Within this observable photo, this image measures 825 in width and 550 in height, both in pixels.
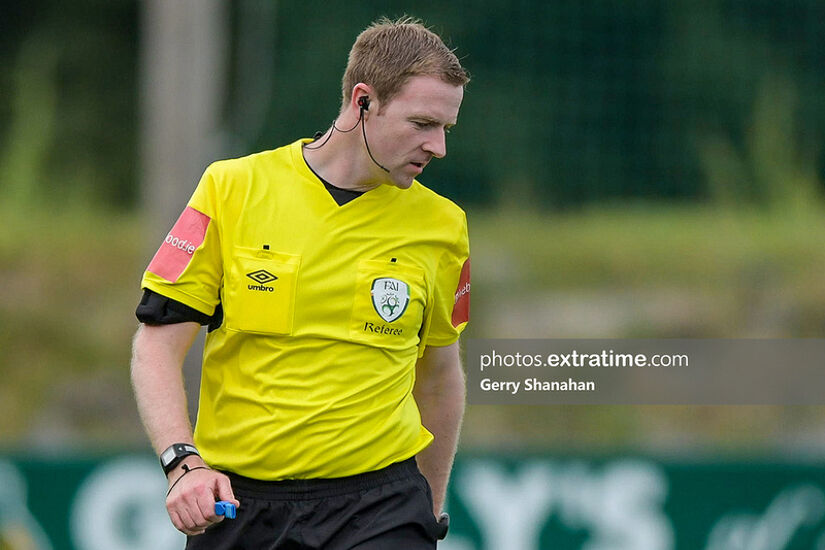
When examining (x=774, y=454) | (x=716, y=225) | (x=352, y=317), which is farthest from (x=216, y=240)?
(x=716, y=225)

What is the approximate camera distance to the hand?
2750 millimetres

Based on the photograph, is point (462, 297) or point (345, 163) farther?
point (462, 297)

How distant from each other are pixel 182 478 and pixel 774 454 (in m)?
3.80

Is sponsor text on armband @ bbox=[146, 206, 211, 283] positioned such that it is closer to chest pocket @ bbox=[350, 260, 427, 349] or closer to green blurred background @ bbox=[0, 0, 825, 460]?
chest pocket @ bbox=[350, 260, 427, 349]

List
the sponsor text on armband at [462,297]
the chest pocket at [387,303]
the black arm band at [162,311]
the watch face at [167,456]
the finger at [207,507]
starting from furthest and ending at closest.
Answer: the sponsor text on armband at [462,297], the chest pocket at [387,303], the black arm band at [162,311], the watch face at [167,456], the finger at [207,507]

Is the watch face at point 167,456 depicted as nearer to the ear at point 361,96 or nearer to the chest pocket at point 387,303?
the chest pocket at point 387,303

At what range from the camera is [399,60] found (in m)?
3.00

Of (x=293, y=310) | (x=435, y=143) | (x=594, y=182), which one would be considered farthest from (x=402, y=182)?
(x=594, y=182)

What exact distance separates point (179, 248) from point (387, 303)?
468 millimetres

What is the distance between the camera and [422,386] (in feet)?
11.4

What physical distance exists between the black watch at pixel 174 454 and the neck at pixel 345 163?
0.68m

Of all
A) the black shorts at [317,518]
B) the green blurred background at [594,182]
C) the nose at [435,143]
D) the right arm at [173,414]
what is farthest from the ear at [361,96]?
the green blurred background at [594,182]

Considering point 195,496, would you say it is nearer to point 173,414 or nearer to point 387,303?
point 173,414

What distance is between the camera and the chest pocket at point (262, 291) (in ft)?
9.89
